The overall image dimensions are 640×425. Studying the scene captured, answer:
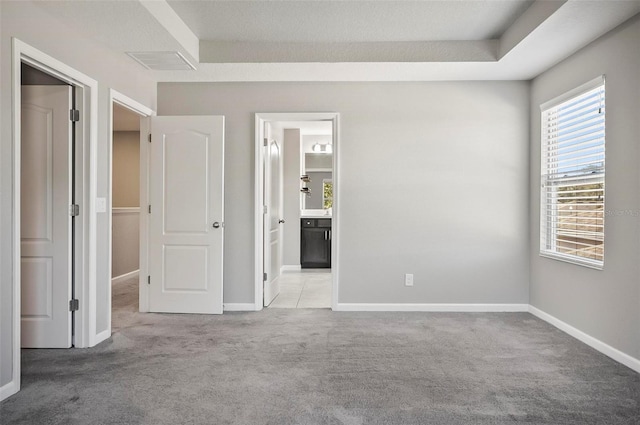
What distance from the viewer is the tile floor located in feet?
15.6

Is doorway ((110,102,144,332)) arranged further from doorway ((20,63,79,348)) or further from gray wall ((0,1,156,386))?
doorway ((20,63,79,348))

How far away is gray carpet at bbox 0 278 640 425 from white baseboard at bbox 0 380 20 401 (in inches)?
1.9

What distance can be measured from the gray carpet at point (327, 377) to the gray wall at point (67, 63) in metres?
0.42

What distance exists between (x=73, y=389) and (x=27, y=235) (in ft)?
4.20

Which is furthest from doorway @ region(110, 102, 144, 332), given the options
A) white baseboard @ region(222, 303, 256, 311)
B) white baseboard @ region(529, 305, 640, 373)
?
white baseboard @ region(529, 305, 640, 373)

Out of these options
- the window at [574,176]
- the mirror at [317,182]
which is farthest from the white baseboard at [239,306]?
the mirror at [317,182]

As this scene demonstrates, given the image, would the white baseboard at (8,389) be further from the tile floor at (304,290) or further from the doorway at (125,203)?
the doorway at (125,203)

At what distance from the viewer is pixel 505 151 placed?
434cm

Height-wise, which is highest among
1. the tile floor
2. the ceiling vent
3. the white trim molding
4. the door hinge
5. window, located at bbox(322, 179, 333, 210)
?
the ceiling vent

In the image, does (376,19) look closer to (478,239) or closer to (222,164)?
(222,164)

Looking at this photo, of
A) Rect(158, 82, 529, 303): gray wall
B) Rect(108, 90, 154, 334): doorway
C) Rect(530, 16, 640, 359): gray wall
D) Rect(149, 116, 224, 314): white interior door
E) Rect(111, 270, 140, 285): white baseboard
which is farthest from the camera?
Rect(111, 270, 140, 285): white baseboard

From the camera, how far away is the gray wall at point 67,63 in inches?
93.8

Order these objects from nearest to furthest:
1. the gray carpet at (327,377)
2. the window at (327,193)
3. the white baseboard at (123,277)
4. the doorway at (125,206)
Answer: the gray carpet at (327,377) → the doorway at (125,206) → the white baseboard at (123,277) → the window at (327,193)

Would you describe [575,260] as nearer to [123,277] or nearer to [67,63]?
[67,63]
